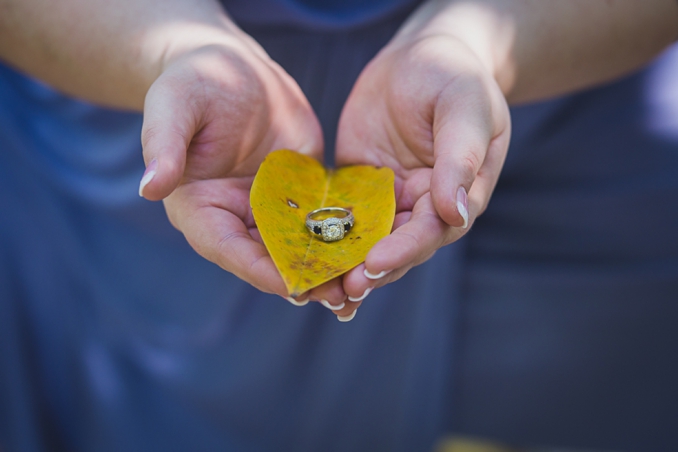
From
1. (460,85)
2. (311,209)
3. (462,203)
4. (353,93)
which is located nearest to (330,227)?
(311,209)

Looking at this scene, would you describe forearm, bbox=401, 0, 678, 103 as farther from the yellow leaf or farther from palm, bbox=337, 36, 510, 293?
the yellow leaf

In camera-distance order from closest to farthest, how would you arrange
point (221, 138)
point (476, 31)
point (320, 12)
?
point (221, 138) → point (476, 31) → point (320, 12)

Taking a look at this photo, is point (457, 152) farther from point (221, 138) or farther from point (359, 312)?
point (359, 312)

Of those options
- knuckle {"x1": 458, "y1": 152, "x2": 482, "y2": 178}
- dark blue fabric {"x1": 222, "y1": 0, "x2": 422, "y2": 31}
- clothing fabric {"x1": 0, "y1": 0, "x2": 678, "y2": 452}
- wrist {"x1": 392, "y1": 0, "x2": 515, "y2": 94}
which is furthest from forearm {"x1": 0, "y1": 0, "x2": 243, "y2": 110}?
knuckle {"x1": 458, "y1": 152, "x2": 482, "y2": 178}

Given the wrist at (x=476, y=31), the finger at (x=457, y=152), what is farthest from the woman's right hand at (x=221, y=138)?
the wrist at (x=476, y=31)

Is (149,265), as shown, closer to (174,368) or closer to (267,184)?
(174,368)

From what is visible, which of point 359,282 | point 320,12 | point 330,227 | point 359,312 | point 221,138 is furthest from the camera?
point 359,312
